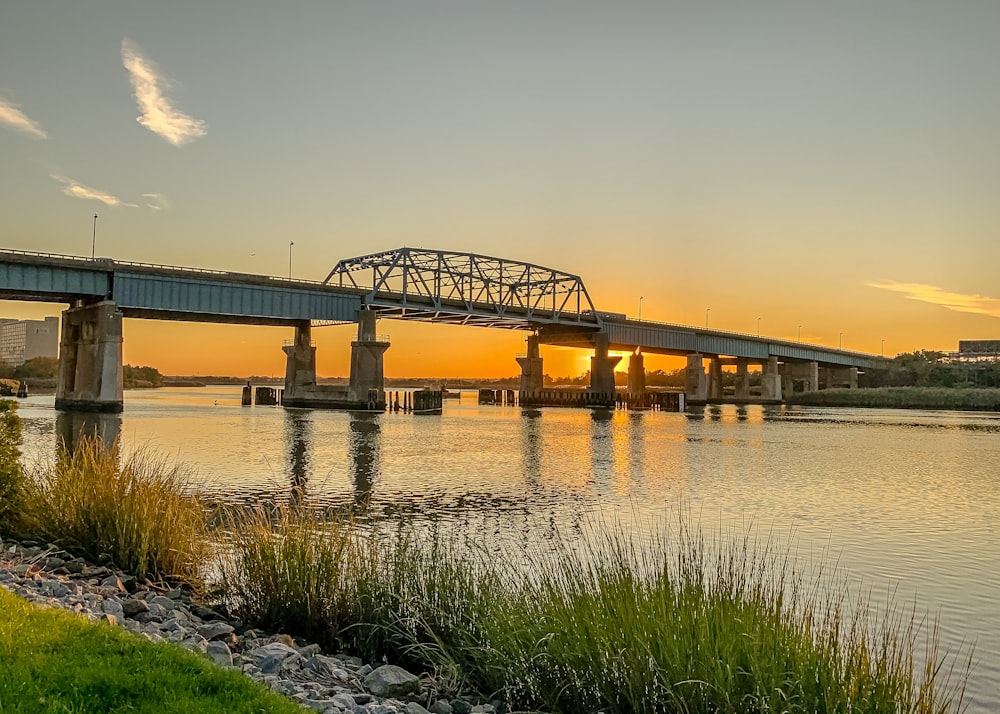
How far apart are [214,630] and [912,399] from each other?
133558 millimetres

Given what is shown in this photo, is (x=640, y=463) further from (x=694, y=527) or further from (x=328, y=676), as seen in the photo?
(x=328, y=676)

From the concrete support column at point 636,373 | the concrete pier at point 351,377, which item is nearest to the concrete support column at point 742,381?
the concrete support column at point 636,373

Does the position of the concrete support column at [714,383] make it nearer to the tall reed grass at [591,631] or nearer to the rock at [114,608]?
the tall reed grass at [591,631]

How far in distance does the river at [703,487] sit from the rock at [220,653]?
599 centimetres

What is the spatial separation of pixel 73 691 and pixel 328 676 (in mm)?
2318

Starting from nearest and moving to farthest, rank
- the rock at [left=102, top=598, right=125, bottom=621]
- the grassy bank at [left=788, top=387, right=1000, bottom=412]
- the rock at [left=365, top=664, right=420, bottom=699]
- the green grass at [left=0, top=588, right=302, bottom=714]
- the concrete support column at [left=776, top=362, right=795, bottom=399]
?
1. the green grass at [left=0, top=588, right=302, bottom=714]
2. the rock at [left=365, top=664, right=420, bottom=699]
3. the rock at [left=102, top=598, right=125, bottom=621]
4. the grassy bank at [left=788, top=387, right=1000, bottom=412]
5. the concrete support column at [left=776, top=362, right=795, bottom=399]

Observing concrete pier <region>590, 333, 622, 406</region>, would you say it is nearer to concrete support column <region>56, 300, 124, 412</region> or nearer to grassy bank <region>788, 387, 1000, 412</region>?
grassy bank <region>788, 387, 1000, 412</region>

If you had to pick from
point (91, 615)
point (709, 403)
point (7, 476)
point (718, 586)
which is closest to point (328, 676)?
point (91, 615)

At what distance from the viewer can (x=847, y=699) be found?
595 cm

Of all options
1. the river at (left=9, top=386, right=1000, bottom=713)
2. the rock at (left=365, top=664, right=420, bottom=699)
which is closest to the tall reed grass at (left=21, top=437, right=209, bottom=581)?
the river at (left=9, top=386, right=1000, bottom=713)

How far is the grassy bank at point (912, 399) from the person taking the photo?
113 m

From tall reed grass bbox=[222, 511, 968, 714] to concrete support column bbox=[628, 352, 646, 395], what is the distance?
125 meters

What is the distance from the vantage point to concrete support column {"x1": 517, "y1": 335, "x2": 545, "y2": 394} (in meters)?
131

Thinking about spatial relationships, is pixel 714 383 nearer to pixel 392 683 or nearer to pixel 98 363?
pixel 98 363
